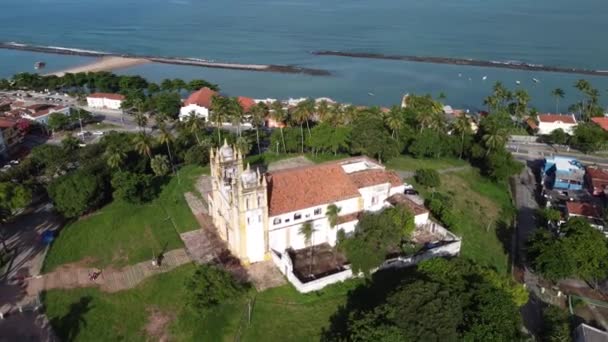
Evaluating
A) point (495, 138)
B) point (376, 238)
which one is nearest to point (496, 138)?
point (495, 138)

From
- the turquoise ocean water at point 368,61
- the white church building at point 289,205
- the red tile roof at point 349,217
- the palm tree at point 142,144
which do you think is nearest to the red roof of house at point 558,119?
the turquoise ocean water at point 368,61

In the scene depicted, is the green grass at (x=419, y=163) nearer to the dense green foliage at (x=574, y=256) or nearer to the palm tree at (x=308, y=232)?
the dense green foliage at (x=574, y=256)

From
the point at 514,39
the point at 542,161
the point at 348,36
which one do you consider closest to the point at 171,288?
the point at 542,161

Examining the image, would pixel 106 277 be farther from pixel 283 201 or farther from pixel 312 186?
pixel 312 186

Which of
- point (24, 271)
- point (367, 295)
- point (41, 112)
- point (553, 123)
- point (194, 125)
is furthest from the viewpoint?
point (41, 112)

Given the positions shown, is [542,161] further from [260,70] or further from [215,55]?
[215,55]

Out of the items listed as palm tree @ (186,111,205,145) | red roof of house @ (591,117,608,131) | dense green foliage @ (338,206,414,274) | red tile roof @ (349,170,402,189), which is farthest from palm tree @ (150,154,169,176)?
red roof of house @ (591,117,608,131)

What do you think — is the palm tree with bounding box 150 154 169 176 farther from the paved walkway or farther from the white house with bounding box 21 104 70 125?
the white house with bounding box 21 104 70 125
